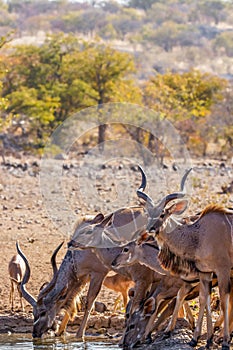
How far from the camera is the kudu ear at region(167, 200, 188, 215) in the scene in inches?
340

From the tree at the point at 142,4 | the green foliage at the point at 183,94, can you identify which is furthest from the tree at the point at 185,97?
the tree at the point at 142,4

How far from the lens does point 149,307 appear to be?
8.89 meters

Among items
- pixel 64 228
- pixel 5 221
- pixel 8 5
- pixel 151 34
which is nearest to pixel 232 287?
pixel 64 228

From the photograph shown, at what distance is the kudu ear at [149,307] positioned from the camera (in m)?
8.88

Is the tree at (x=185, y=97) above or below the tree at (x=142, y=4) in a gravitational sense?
above

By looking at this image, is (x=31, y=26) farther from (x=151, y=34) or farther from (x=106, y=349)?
(x=106, y=349)

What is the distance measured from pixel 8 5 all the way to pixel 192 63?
32.6m

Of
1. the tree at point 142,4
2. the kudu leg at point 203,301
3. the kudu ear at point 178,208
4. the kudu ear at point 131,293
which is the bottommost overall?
the tree at point 142,4

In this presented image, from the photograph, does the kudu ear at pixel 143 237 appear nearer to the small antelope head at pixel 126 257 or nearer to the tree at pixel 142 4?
the small antelope head at pixel 126 257

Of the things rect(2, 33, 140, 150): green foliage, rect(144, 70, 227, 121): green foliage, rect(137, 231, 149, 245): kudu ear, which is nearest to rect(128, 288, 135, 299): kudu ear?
rect(137, 231, 149, 245): kudu ear

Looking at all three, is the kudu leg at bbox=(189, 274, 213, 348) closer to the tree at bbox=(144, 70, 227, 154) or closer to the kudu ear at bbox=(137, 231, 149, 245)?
the kudu ear at bbox=(137, 231, 149, 245)

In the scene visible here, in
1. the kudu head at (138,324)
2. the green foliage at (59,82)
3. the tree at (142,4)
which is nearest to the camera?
the kudu head at (138,324)

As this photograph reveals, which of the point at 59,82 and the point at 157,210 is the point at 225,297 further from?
the point at 59,82

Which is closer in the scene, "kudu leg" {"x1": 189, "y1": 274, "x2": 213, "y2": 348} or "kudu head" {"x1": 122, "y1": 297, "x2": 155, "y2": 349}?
"kudu leg" {"x1": 189, "y1": 274, "x2": 213, "y2": 348}
